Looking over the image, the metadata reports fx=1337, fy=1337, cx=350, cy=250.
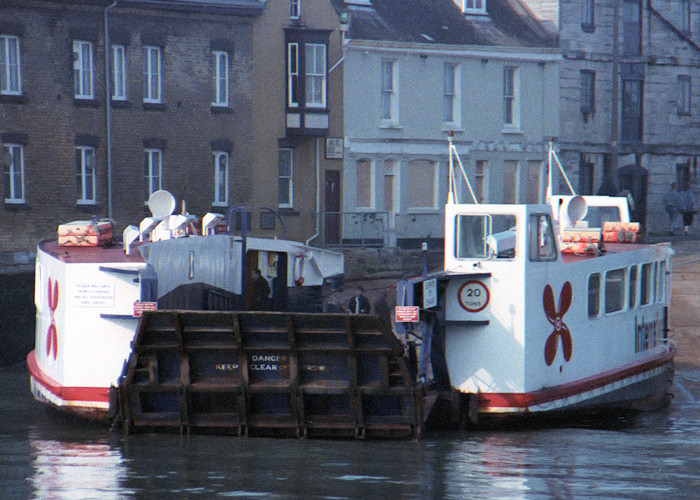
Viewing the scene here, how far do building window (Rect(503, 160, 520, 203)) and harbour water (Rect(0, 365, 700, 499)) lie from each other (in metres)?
30.5

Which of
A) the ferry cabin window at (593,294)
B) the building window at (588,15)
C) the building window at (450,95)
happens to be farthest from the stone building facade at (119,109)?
the ferry cabin window at (593,294)

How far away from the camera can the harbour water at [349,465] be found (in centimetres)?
1466

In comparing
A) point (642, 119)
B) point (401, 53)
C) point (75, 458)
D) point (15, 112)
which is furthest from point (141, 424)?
point (642, 119)

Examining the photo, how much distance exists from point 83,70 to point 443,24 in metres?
14.6

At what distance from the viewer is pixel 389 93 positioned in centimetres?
4662

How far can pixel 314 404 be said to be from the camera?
17.7m

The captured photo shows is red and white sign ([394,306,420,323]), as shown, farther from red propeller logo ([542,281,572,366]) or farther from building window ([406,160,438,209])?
building window ([406,160,438,209])

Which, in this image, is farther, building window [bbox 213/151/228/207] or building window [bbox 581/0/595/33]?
building window [bbox 581/0/595/33]

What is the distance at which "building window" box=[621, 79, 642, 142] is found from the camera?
53.4m

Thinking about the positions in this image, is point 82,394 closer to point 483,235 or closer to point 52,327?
point 52,327

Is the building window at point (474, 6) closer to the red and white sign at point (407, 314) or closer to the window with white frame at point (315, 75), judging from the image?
the window with white frame at point (315, 75)

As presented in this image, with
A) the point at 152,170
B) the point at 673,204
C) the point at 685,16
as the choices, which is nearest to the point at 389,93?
the point at 152,170

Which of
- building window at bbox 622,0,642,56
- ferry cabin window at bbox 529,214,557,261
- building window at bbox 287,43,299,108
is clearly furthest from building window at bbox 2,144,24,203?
building window at bbox 622,0,642,56

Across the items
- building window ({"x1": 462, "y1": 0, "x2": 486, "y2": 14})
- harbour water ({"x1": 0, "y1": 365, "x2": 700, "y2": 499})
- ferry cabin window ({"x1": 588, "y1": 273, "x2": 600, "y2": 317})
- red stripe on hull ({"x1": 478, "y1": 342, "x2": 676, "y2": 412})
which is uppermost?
building window ({"x1": 462, "y1": 0, "x2": 486, "y2": 14})
